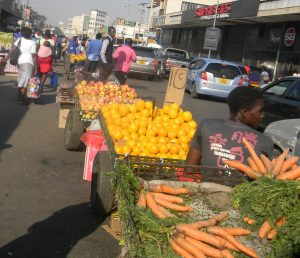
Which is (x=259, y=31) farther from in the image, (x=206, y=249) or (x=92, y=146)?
(x=206, y=249)

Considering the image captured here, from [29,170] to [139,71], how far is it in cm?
1984

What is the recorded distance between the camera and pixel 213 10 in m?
37.8

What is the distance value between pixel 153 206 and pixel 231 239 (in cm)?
61

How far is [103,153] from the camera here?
17.9 ft

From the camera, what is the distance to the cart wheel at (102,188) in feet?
16.9

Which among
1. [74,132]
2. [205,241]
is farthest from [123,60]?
[205,241]

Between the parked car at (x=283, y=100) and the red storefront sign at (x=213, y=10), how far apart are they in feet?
78.8

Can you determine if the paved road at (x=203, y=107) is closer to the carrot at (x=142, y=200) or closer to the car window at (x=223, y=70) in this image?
the car window at (x=223, y=70)

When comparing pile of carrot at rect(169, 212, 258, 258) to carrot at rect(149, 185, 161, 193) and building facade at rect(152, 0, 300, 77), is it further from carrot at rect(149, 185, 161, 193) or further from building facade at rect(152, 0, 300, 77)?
building facade at rect(152, 0, 300, 77)

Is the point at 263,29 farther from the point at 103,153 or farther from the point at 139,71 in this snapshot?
the point at 103,153

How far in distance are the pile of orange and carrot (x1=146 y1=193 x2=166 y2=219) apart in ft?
5.91

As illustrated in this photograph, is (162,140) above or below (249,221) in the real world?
above

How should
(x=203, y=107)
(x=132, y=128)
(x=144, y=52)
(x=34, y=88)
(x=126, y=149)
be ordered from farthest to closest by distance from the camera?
(x=144, y=52) < (x=203, y=107) < (x=34, y=88) < (x=132, y=128) < (x=126, y=149)

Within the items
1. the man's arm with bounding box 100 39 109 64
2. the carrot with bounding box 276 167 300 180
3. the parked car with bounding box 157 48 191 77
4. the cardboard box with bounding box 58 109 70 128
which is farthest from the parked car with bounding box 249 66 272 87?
the carrot with bounding box 276 167 300 180
